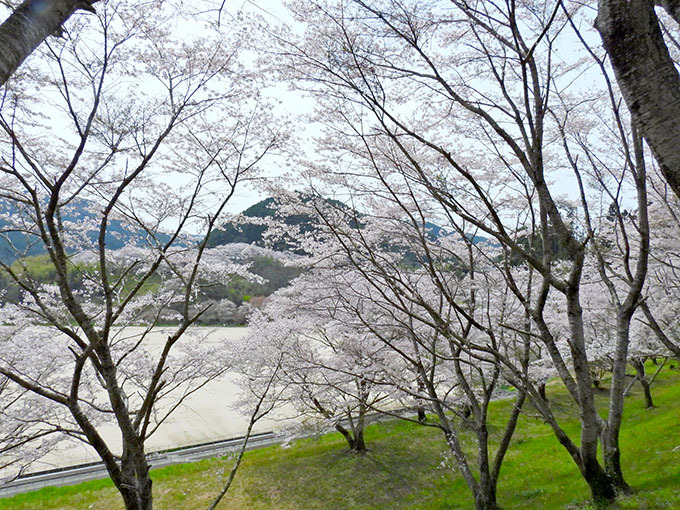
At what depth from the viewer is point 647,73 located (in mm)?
1222

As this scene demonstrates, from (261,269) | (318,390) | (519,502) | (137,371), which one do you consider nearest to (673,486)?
(519,502)

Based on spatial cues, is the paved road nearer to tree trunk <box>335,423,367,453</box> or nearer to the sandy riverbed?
the sandy riverbed

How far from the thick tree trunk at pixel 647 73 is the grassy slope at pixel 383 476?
715 centimetres

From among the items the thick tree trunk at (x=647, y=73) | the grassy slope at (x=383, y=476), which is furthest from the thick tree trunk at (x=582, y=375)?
the grassy slope at (x=383, y=476)

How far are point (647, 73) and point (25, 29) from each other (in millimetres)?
2149

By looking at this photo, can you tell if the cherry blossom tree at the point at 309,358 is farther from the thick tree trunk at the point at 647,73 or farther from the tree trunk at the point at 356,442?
the thick tree trunk at the point at 647,73

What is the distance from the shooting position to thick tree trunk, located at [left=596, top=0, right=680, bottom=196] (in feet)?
3.86

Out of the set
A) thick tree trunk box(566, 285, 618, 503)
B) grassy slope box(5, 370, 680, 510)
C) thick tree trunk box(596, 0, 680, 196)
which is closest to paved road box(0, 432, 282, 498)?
grassy slope box(5, 370, 680, 510)

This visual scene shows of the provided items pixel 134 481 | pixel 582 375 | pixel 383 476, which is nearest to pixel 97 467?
pixel 383 476

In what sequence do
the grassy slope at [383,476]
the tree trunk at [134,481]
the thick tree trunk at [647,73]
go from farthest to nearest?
1. the grassy slope at [383,476]
2. the tree trunk at [134,481]
3. the thick tree trunk at [647,73]

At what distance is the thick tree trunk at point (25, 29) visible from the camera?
4.66 feet

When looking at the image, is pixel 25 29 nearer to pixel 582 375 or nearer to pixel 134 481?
pixel 134 481

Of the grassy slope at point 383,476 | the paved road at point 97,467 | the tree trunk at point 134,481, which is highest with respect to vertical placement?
the tree trunk at point 134,481

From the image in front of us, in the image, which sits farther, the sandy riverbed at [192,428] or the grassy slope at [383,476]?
the sandy riverbed at [192,428]
